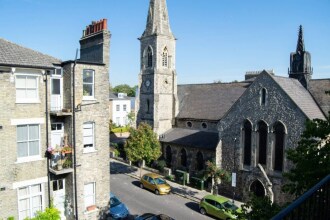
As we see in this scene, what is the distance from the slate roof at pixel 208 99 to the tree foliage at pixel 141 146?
754 cm

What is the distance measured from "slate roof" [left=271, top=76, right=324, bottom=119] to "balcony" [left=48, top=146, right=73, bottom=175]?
18241mm

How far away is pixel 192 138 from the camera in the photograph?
1326 inches

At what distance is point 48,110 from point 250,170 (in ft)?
61.9

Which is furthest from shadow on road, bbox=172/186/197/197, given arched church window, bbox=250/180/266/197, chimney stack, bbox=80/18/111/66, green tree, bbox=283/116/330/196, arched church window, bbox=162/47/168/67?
green tree, bbox=283/116/330/196

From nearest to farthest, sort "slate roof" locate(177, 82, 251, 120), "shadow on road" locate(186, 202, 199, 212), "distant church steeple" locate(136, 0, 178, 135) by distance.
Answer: "shadow on road" locate(186, 202, 199, 212)
"slate roof" locate(177, 82, 251, 120)
"distant church steeple" locate(136, 0, 178, 135)

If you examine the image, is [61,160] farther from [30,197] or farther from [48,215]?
[48,215]

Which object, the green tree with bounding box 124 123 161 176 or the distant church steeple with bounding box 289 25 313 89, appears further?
the green tree with bounding box 124 123 161 176

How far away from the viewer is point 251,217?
29.9 feet

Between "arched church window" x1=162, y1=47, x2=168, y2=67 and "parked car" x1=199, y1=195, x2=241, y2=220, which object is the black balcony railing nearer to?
"parked car" x1=199, y1=195, x2=241, y2=220

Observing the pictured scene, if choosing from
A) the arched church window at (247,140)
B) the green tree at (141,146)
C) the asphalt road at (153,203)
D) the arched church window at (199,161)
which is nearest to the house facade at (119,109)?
the green tree at (141,146)

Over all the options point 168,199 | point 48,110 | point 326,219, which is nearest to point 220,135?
point 168,199

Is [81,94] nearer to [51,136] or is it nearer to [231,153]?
[51,136]

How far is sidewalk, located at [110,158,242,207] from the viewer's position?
26.3 metres

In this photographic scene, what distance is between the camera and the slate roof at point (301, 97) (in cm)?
2323
